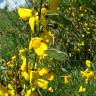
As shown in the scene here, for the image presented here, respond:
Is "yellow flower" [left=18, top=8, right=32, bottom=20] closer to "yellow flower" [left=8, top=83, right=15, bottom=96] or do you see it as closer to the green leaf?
the green leaf

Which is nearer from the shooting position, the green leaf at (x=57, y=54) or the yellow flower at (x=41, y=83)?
the green leaf at (x=57, y=54)

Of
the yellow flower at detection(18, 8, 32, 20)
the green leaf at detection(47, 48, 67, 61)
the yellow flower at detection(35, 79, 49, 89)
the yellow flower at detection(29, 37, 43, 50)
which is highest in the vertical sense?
the yellow flower at detection(18, 8, 32, 20)

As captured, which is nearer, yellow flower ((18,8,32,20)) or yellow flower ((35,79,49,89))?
yellow flower ((18,8,32,20))

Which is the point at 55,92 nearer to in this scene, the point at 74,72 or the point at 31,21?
the point at 74,72

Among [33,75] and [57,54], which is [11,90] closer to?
[33,75]

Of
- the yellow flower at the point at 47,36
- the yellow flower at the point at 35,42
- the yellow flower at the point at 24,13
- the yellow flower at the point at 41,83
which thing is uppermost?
the yellow flower at the point at 24,13

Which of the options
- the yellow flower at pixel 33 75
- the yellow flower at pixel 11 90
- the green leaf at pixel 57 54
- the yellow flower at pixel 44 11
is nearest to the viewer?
the green leaf at pixel 57 54

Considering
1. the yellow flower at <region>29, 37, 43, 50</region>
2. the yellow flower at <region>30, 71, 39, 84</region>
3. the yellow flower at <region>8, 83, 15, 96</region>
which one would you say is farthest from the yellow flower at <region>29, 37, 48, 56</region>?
the yellow flower at <region>8, 83, 15, 96</region>

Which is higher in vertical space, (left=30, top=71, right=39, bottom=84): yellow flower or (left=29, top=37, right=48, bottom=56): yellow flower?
(left=29, top=37, right=48, bottom=56): yellow flower

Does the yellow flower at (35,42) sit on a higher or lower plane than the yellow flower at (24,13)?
lower

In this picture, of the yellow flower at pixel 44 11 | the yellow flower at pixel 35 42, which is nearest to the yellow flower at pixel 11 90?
the yellow flower at pixel 35 42

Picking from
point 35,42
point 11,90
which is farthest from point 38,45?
point 11,90

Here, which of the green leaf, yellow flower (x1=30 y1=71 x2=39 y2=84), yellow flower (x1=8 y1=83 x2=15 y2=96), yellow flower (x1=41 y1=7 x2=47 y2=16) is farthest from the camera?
yellow flower (x1=8 y1=83 x2=15 y2=96)

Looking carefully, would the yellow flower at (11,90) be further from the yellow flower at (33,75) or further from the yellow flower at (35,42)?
the yellow flower at (35,42)
